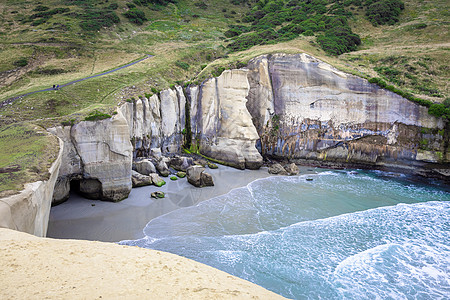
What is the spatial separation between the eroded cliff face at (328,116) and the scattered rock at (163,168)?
1410 centimetres

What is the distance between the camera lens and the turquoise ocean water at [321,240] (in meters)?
12.5

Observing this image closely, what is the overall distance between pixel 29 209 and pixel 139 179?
12.0 m

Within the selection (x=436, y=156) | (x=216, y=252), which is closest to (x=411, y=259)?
(x=216, y=252)

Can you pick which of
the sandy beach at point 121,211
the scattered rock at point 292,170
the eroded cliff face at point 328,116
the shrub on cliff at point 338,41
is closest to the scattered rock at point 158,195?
the sandy beach at point 121,211

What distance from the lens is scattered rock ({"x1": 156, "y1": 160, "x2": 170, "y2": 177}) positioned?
25.3 m

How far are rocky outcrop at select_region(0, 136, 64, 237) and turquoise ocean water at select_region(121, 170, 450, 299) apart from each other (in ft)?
15.9

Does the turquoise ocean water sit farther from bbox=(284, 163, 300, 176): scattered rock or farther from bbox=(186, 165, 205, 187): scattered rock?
bbox=(284, 163, 300, 176): scattered rock

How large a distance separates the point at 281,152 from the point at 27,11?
5955 centimetres

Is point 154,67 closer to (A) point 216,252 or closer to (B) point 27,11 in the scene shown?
(A) point 216,252

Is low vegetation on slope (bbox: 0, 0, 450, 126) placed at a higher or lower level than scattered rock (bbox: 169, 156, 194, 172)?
higher

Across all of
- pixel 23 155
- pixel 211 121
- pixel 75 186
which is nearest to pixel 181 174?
pixel 211 121

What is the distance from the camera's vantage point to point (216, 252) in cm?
1441

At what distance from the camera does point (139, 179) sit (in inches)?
892

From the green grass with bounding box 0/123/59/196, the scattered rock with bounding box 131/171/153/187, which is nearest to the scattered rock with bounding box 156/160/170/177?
the scattered rock with bounding box 131/171/153/187
